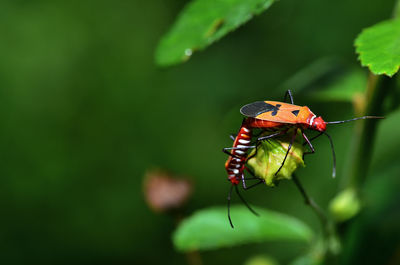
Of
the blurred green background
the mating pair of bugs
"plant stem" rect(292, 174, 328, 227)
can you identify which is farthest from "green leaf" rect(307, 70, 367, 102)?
the blurred green background

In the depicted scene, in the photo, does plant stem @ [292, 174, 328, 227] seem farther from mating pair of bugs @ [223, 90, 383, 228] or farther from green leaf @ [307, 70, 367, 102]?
green leaf @ [307, 70, 367, 102]

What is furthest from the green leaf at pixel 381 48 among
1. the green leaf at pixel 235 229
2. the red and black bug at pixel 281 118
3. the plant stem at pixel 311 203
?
the green leaf at pixel 235 229

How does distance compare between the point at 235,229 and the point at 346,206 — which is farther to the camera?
the point at 235,229

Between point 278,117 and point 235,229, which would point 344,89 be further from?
point 235,229

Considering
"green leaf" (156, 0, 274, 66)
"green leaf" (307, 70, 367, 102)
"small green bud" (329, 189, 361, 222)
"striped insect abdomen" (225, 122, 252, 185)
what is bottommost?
"small green bud" (329, 189, 361, 222)

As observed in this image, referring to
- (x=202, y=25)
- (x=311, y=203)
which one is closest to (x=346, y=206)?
(x=311, y=203)

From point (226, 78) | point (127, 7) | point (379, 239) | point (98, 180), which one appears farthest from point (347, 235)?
point (127, 7)
